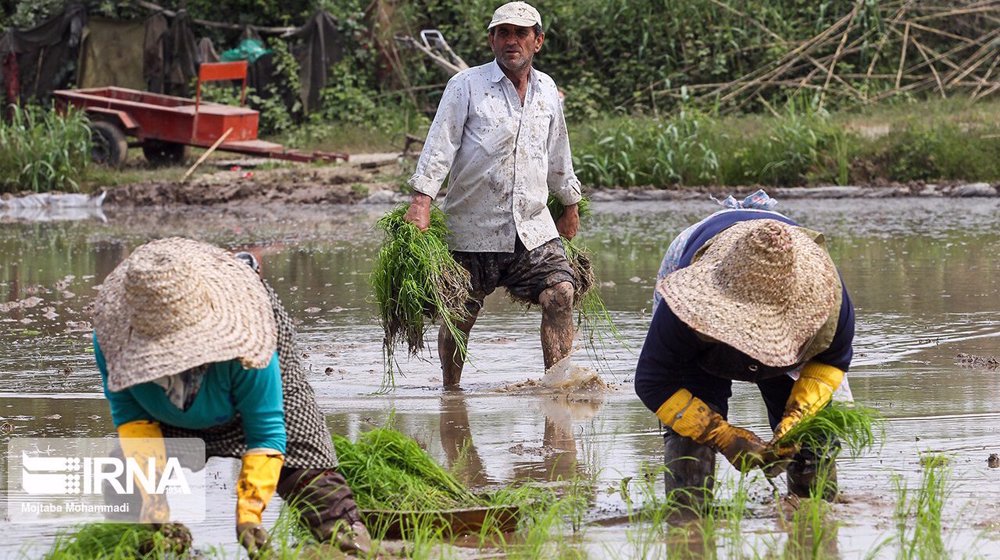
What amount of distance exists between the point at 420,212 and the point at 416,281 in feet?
1.04

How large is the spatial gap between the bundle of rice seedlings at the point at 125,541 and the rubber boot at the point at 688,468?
147cm

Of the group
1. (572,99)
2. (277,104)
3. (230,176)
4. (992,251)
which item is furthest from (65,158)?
(992,251)

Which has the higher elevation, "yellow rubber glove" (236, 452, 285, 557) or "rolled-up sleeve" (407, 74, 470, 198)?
"rolled-up sleeve" (407, 74, 470, 198)

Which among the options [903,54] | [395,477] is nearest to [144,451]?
[395,477]

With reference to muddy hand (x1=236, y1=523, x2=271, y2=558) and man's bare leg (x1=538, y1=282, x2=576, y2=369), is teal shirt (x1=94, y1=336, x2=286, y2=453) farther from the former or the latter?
man's bare leg (x1=538, y1=282, x2=576, y2=369)

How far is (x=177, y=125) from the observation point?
17.0 m

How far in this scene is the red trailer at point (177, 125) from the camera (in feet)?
55.3

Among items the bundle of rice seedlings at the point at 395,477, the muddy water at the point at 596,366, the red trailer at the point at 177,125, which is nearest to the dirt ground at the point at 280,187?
the red trailer at the point at 177,125

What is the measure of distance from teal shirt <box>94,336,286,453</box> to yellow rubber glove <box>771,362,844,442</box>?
1454mm

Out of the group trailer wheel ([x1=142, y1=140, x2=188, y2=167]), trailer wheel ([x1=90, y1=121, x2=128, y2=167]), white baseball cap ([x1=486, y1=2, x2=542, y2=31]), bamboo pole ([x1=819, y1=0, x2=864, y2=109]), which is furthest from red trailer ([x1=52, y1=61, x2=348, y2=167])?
white baseball cap ([x1=486, y1=2, x2=542, y2=31])

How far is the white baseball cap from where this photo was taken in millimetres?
6434

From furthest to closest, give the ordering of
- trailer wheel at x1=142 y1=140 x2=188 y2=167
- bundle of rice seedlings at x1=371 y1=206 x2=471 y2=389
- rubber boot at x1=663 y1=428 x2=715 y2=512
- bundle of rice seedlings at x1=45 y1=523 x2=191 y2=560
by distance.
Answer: trailer wheel at x1=142 y1=140 x2=188 y2=167 → bundle of rice seedlings at x1=371 y1=206 x2=471 y2=389 → rubber boot at x1=663 y1=428 x2=715 y2=512 → bundle of rice seedlings at x1=45 y1=523 x2=191 y2=560

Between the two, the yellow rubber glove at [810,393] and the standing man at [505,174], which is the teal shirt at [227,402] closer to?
the yellow rubber glove at [810,393]

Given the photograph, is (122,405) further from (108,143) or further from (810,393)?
(108,143)
